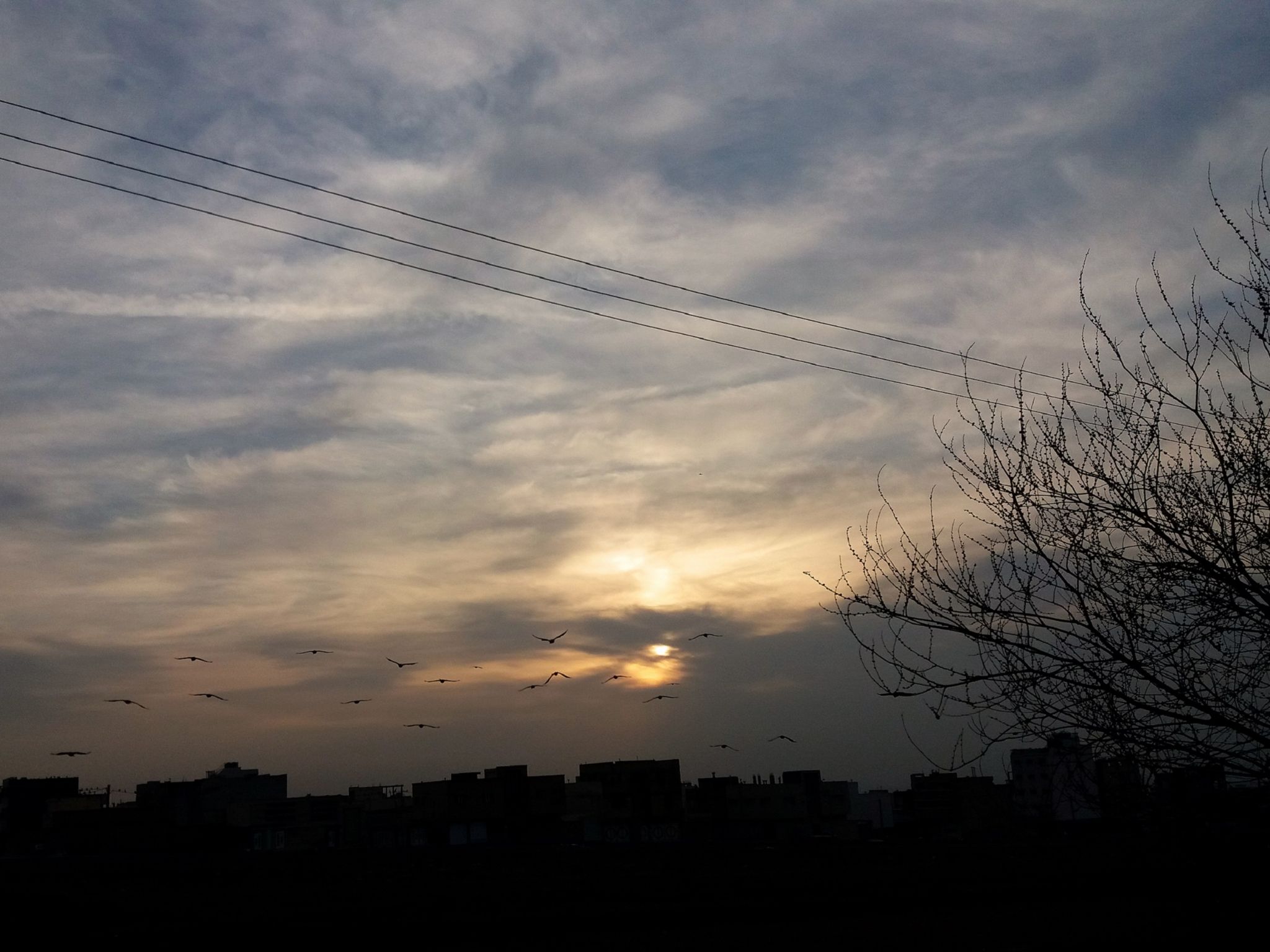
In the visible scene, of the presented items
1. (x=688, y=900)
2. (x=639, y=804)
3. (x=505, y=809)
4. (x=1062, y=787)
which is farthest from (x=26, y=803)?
(x=1062, y=787)

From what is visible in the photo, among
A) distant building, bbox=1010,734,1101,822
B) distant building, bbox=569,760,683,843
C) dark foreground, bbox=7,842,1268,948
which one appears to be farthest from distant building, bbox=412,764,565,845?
distant building, bbox=1010,734,1101,822

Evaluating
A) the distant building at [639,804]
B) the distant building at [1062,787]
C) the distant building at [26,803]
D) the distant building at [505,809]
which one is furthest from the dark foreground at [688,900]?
the distant building at [26,803]

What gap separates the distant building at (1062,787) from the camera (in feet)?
28.3

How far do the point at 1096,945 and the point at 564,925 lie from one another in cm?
2021

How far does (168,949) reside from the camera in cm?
3506

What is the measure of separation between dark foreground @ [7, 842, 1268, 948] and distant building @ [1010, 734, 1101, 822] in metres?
0.44

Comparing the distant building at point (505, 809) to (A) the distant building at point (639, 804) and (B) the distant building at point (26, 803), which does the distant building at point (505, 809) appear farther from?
(B) the distant building at point (26, 803)

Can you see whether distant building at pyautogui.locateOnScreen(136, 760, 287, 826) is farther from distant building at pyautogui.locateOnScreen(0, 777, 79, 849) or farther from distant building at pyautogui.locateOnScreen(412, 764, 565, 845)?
distant building at pyautogui.locateOnScreen(412, 764, 565, 845)

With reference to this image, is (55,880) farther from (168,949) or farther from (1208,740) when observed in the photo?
(1208,740)

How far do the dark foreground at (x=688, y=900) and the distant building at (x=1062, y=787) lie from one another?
0.44 m

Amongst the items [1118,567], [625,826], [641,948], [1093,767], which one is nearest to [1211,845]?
[1093,767]

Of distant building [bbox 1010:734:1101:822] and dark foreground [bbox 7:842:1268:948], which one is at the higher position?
distant building [bbox 1010:734:1101:822]

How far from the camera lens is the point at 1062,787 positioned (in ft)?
28.9

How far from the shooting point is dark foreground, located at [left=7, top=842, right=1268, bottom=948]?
26.4m
